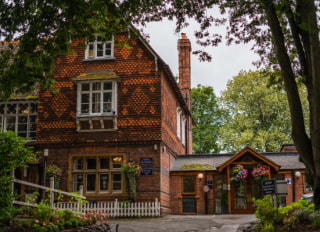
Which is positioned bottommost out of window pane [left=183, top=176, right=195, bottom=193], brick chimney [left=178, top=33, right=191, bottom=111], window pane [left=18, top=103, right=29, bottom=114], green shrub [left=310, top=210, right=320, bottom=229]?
green shrub [left=310, top=210, right=320, bottom=229]

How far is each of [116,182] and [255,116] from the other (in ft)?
79.9

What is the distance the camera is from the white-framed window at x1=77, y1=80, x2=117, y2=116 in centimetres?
2164

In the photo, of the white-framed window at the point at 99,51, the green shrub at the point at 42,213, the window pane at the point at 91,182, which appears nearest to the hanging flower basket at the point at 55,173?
the window pane at the point at 91,182

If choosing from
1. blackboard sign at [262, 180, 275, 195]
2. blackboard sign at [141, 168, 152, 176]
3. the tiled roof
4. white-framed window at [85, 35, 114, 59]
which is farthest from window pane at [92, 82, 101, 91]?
blackboard sign at [262, 180, 275, 195]

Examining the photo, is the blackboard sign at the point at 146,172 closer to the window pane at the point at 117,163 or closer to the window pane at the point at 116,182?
the window pane at the point at 116,182

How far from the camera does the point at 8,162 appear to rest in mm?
9867

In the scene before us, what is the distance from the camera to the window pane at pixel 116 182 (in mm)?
21562

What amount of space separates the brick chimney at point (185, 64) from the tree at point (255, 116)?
9.95 metres

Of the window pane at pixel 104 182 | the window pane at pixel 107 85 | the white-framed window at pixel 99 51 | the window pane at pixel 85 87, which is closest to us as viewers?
the window pane at pixel 104 182

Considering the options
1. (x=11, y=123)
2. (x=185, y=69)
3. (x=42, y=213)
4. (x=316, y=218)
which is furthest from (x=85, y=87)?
(x=316, y=218)

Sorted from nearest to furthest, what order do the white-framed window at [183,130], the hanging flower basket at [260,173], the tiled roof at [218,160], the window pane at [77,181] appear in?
the window pane at [77,181], the hanging flower basket at [260,173], the tiled roof at [218,160], the white-framed window at [183,130]

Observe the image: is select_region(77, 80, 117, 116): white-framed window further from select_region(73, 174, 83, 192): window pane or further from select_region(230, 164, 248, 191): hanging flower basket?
select_region(230, 164, 248, 191): hanging flower basket

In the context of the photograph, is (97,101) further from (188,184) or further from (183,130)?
(183,130)

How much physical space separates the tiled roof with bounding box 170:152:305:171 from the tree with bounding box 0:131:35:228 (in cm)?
1503
